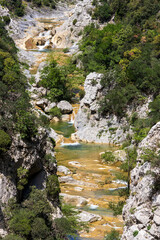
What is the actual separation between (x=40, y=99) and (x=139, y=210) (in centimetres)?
3977

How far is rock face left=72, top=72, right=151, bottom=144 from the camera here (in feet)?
140

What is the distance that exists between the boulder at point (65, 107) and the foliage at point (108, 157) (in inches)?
667

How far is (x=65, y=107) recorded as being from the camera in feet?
167

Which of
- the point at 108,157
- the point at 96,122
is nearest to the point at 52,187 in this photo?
the point at 108,157

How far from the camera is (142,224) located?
48.1 ft

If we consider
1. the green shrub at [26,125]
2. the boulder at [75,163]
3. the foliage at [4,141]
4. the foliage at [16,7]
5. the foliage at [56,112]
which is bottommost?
the boulder at [75,163]

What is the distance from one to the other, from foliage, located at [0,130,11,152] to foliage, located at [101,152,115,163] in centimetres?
1976

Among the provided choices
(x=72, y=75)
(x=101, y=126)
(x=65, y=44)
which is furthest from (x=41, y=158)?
(x=65, y=44)

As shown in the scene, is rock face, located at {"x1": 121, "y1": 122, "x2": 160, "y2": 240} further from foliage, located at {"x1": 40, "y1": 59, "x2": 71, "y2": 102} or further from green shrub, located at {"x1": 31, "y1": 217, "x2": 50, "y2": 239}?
foliage, located at {"x1": 40, "y1": 59, "x2": 71, "y2": 102}

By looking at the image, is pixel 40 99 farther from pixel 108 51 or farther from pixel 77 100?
pixel 108 51

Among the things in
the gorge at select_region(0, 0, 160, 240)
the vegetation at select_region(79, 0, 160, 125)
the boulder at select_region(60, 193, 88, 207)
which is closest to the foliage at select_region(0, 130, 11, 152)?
the gorge at select_region(0, 0, 160, 240)

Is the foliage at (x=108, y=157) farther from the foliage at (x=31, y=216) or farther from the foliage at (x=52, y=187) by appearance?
the foliage at (x=31, y=216)

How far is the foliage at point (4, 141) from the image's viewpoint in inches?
627

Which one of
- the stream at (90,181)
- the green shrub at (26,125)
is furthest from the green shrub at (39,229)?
the green shrub at (26,125)
